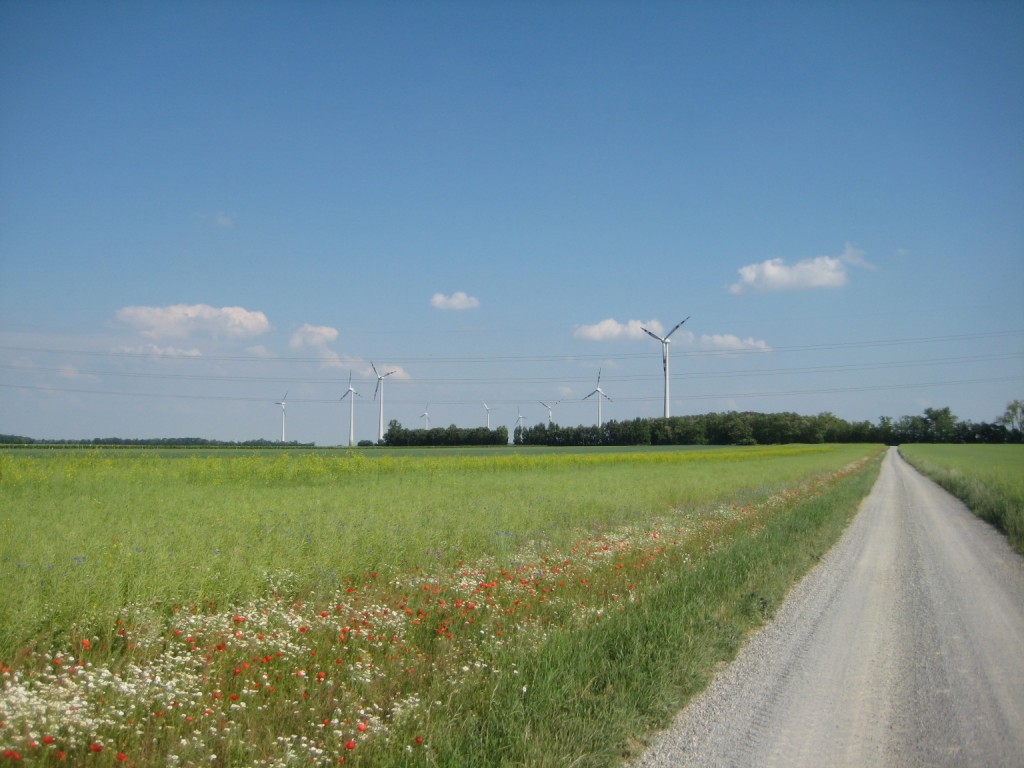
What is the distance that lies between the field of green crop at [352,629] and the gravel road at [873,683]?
416 millimetres

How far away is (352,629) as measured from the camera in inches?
287

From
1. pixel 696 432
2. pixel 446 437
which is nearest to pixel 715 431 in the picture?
pixel 696 432

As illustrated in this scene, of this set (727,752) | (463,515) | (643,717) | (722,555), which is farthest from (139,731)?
(463,515)

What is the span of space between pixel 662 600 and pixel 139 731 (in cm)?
622

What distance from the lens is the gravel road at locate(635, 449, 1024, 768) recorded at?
5297 mm

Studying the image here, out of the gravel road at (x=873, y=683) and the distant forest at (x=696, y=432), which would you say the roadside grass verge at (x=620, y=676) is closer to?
the gravel road at (x=873, y=683)

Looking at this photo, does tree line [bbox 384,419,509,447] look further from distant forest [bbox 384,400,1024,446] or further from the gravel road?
the gravel road

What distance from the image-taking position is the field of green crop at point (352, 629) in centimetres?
498

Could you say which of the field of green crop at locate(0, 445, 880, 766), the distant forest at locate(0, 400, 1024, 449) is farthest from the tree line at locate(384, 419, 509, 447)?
the field of green crop at locate(0, 445, 880, 766)

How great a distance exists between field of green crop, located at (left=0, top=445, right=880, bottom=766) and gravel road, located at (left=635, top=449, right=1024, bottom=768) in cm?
42

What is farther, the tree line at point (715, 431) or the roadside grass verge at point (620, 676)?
the tree line at point (715, 431)

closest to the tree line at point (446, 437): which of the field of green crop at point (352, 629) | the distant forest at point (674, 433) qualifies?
the distant forest at point (674, 433)

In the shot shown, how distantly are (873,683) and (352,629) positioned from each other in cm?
537

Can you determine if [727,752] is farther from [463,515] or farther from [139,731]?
[463,515]
